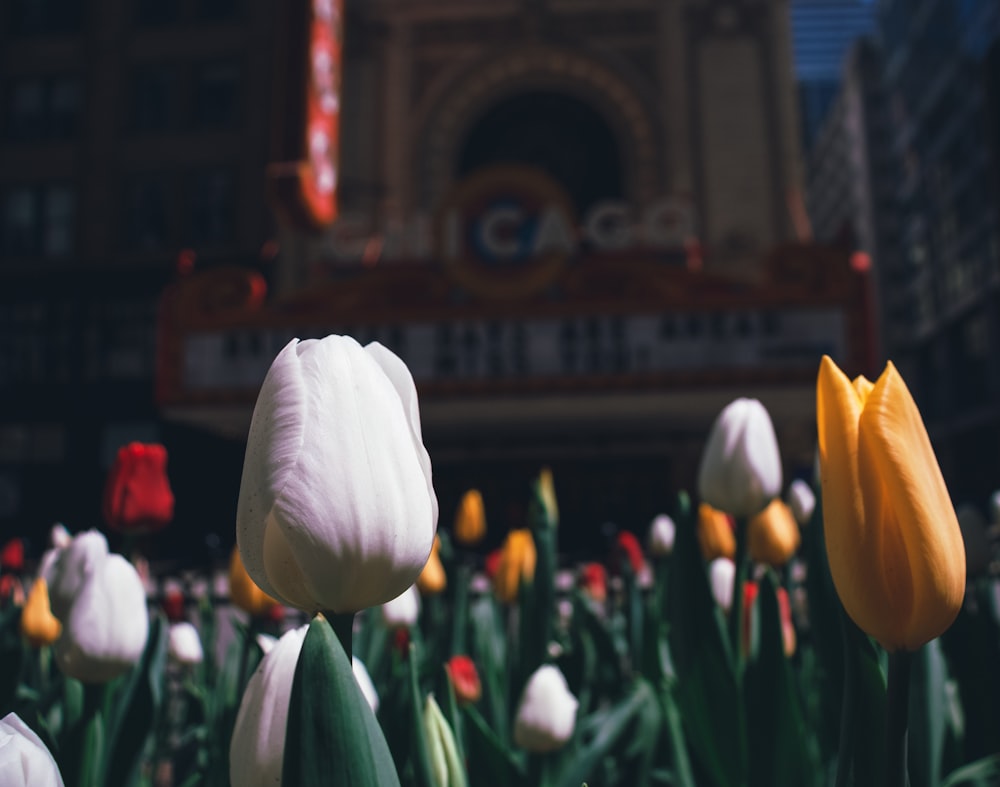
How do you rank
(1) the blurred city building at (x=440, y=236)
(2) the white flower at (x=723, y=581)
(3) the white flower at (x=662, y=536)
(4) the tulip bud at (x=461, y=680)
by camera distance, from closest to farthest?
(4) the tulip bud at (x=461, y=680)
(2) the white flower at (x=723, y=581)
(3) the white flower at (x=662, y=536)
(1) the blurred city building at (x=440, y=236)

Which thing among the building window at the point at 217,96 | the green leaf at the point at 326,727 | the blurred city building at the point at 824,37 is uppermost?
the blurred city building at the point at 824,37

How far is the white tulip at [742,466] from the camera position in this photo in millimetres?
2002

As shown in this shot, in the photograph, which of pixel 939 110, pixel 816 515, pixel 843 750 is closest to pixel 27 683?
pixel 816 515

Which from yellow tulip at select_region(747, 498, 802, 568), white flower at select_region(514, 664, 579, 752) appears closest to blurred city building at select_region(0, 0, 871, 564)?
yellow tulip at select_region(747, 498, 802, 568)

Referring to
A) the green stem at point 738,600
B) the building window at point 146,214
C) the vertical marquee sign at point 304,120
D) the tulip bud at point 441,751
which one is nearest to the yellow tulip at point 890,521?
the tulip bud at point 441,751

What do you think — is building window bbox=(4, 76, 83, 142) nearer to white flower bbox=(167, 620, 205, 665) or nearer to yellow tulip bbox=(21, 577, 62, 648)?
white flower bbox=(167, 620, 205, 665)

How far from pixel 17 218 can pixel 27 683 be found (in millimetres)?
23269

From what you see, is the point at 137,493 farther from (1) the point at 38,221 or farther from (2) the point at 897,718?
(1) the point at 38,221

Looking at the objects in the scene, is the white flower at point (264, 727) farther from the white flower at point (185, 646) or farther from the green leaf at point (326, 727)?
the white flower at point (185, 646)

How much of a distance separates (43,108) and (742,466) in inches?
1030

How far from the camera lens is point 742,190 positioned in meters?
19.2

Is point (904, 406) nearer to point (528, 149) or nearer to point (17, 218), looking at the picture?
point (528, 149)

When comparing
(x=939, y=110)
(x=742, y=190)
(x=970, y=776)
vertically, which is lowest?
(x=970, y=776)

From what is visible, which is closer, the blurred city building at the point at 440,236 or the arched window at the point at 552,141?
the blurred city building at the point at 440,236
